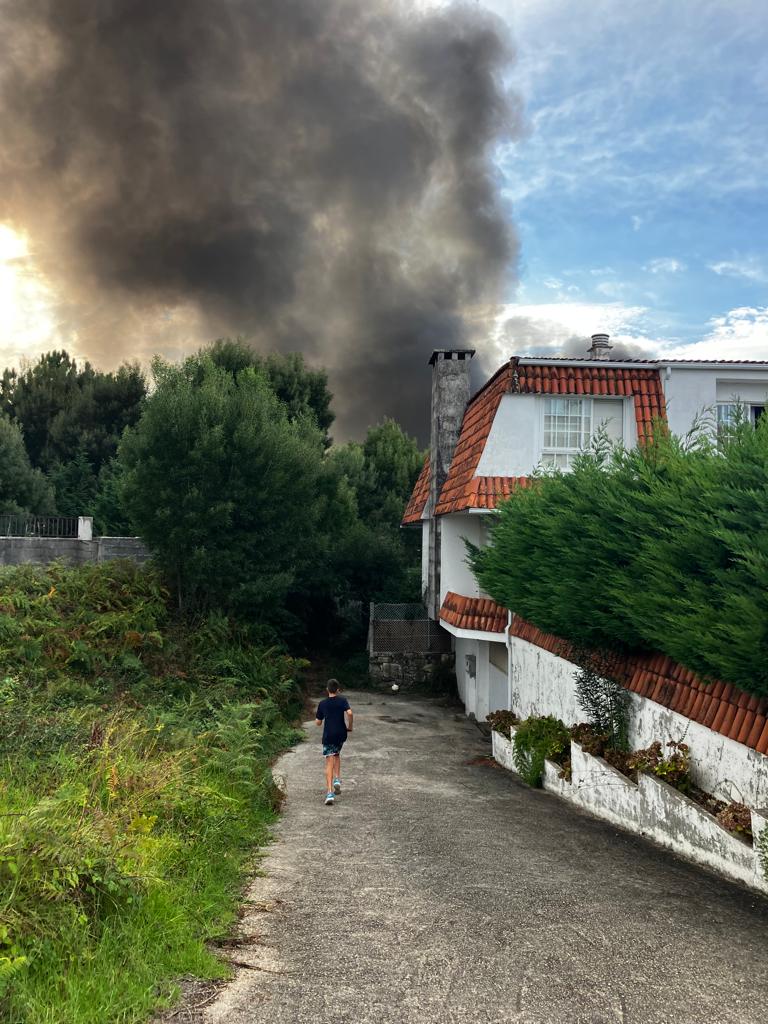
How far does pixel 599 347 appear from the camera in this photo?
74.7ft

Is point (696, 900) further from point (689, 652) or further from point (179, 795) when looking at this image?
point (179, 795)

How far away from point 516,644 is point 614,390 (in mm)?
7561

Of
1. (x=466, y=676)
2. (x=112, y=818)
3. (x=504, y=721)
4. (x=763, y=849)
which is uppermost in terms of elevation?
(x=112, y=818)

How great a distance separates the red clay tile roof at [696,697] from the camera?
26.2 feet

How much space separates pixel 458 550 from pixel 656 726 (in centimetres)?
1334

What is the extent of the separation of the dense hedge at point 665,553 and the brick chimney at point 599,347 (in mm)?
9549

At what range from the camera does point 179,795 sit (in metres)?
8.83

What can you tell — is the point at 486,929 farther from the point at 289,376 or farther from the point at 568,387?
the point at 289,376

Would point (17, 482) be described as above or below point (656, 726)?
above

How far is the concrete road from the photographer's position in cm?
506

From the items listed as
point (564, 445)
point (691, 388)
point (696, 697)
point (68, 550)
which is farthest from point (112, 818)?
point (68, 550)

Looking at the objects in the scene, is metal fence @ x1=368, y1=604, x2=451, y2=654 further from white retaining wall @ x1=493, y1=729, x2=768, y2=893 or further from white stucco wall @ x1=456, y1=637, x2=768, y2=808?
white retaining wall @ x1=493, y1=729, x2=768, y2=893

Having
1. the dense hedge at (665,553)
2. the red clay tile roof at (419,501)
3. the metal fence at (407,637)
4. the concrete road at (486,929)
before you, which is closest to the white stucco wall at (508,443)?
the dense hedge at (665,553)

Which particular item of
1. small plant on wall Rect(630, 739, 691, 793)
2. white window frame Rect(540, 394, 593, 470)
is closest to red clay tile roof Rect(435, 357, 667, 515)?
white window frame Rect(540, 394, 593, 470)
